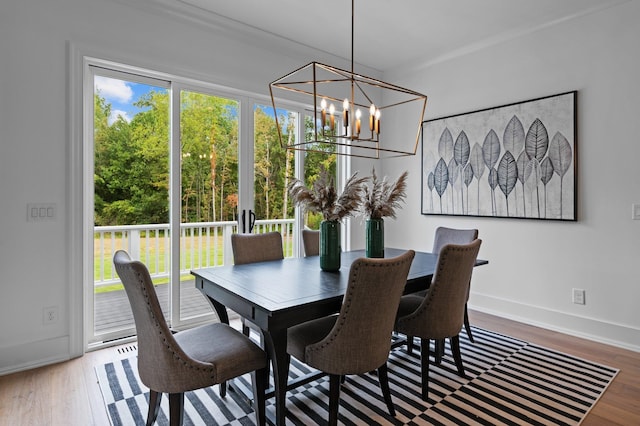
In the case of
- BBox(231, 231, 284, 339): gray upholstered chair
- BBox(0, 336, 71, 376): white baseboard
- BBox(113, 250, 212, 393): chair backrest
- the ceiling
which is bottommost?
BBox(0, 336, 71, 376): white baseboard

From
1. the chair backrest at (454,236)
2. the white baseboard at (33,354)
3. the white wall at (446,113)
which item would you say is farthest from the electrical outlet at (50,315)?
the chair backrest at (454,236)

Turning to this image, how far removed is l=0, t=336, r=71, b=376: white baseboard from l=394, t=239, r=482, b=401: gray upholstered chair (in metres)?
2.45

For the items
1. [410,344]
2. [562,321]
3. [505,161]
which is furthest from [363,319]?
[505,161]

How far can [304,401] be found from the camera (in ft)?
7.14

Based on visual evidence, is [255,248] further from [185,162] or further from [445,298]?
[445,298]

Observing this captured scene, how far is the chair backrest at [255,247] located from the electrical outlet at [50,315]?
1.38 metres

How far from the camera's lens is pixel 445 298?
7.25 ft

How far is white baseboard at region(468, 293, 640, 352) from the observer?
3045 mm

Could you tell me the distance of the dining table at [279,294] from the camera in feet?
5.67

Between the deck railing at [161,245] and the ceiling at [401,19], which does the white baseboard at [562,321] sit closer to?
the deck railing at [161,245]

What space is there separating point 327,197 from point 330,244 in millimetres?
307

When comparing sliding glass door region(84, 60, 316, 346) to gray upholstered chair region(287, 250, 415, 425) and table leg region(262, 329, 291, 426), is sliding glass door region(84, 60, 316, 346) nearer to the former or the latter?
table leg region(262, 329, 291, 426)

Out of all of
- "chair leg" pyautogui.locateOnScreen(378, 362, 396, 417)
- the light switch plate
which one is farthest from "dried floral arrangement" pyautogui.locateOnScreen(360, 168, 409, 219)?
the light switch plate

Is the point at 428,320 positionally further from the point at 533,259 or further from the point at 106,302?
the point at 106,302
